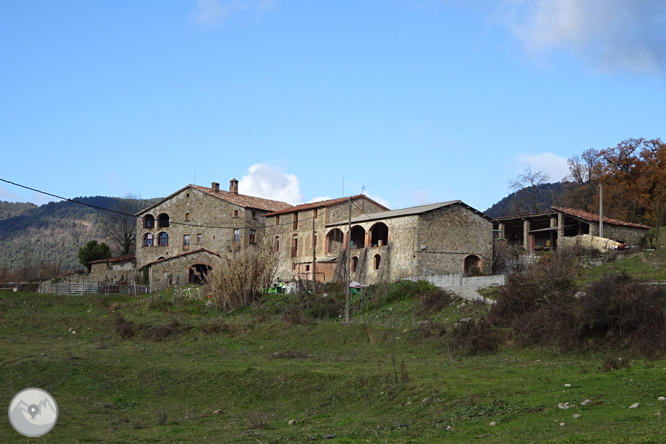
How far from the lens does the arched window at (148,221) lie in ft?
210

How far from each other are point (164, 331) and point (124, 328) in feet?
7.17

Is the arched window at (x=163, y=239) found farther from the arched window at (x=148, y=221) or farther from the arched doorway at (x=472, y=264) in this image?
the arched doorway at (x=472, y=264)

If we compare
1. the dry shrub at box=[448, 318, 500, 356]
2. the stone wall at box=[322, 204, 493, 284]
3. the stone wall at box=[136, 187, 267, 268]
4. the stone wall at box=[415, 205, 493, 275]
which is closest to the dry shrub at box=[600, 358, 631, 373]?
the dry shrub at box=[448, 318, 500, 356]

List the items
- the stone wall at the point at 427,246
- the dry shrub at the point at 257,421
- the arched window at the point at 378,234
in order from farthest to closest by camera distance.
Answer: the arched window at the point at 378,234
the stone wall at the point at 427,246
the dry shrub at the point at 257,421

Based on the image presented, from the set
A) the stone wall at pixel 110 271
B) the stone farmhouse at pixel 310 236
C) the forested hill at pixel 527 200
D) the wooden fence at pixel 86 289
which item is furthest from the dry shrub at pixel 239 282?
the forested hill at pixel 527 200

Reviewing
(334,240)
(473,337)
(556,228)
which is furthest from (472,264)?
(473,337)

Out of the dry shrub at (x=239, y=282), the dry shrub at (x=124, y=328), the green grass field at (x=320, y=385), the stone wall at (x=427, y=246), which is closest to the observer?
the green grass field at (x=320, y=385)

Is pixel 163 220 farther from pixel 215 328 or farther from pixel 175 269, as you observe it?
pixel 215 328

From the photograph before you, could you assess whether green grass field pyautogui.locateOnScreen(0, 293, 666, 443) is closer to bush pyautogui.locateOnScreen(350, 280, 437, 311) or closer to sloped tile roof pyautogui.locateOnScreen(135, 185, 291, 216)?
bush pyautogui.locateOnScreen(350, 280, 437, 311)

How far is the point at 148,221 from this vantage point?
64125 mm

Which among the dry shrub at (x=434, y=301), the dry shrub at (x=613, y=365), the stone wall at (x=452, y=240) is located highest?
the stone wall at (x=452, y=240)

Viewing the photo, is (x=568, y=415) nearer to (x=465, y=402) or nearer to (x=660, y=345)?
(x=465, y=402)

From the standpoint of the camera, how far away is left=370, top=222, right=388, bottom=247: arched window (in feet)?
161

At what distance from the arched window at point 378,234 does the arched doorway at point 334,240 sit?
96.0 inches
